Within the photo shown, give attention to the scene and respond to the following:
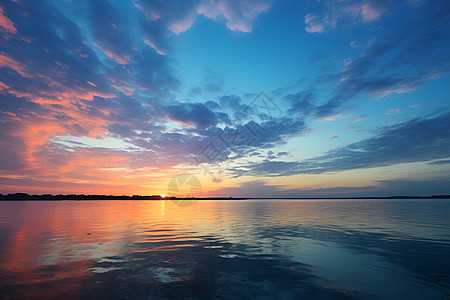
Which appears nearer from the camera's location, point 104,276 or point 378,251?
point 104,276

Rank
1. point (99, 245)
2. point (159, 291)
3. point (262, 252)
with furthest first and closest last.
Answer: point (99, 245), point (262, 252), point (159, 291)

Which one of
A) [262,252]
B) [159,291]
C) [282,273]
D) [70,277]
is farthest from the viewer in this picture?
[262,252]

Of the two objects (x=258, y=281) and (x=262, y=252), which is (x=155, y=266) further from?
(x=262, y=252)

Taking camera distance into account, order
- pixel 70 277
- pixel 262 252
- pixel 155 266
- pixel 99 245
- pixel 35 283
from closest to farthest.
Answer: pixel 35 283, pixel 70 277, pixel 155 266, pixel 262 252, pixel 99 245

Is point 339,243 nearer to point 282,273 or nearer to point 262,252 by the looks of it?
point 262,252

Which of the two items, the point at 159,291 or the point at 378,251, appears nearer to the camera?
the point at 159,291

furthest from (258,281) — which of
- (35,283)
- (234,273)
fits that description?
(35,283)

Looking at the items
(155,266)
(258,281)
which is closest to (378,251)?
(258,281)

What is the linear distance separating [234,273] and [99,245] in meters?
13.1

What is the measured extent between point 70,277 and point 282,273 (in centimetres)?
1091

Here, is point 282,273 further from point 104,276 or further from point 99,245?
point 99,245

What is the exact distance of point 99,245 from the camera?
59.4 feet

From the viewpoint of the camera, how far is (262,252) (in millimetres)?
15938

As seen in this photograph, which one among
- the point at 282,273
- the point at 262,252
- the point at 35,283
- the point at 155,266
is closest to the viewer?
the point at 35,283
